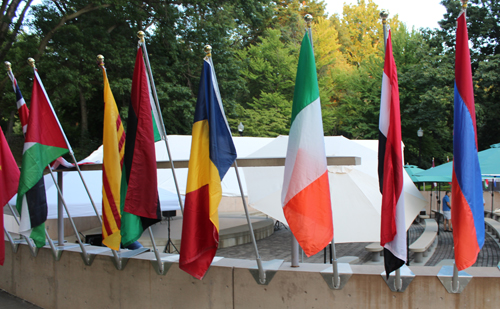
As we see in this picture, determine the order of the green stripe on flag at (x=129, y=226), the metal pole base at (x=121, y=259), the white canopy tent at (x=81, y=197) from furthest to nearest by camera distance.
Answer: the white canopy tent at (x=81, y=197), the metal pole base at (x=121, y=259), the green stripe on flag at (x=129, y=226)

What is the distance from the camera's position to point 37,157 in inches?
230

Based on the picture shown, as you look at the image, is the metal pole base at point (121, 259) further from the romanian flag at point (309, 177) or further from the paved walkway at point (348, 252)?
the paved walkway at point (348, 252)

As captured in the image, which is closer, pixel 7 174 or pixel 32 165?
pixel 32 165

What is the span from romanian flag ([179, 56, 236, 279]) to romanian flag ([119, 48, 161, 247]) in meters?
0.62

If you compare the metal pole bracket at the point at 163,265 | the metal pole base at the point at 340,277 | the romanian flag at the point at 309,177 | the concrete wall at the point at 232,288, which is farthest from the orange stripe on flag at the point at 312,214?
the metal pole bracket at the point at 163,265

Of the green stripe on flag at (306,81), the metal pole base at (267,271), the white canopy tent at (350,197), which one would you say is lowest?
the metal pole base at (267,271)

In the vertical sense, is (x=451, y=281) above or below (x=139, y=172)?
below

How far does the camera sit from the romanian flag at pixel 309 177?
4.36 meters

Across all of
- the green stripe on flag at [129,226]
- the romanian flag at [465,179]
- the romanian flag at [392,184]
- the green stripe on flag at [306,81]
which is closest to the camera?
the romanian flag at [465,179]

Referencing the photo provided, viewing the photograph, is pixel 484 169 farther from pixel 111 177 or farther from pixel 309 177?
pixel 111 177

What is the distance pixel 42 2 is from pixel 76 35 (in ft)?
7.81

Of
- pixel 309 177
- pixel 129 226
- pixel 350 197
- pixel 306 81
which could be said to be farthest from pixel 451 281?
pixel 350 197

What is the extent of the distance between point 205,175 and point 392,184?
194 centimetres

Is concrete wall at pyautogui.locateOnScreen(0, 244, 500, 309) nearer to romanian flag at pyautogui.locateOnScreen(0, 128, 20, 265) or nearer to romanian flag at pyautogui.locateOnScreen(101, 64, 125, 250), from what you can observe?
romanian flag at pyautogui.locateOnScreen(101, 64, 125, 250)
